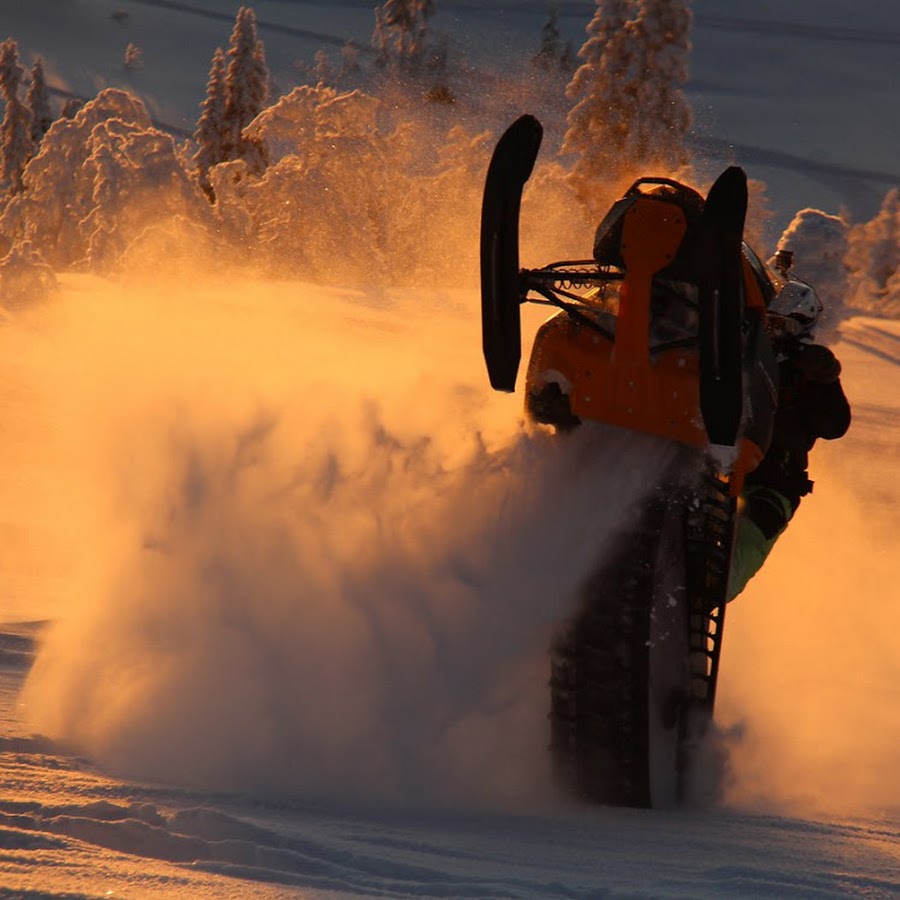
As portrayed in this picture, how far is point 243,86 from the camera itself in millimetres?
40250

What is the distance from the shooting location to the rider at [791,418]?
495 centimetres

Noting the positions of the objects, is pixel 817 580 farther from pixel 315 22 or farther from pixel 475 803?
pixel 315 22

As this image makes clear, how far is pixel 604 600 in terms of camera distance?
13.8 feet

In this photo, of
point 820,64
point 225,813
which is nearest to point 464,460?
point 225,813

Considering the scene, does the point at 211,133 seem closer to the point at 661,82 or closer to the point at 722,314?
the point at 661,82

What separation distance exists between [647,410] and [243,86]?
3794 cm

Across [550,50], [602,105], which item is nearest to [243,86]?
[602,105]

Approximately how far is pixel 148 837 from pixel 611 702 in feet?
4.82

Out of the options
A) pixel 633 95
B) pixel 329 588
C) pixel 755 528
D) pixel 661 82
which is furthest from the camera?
pixel 633 95

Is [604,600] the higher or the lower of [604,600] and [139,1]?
the lower

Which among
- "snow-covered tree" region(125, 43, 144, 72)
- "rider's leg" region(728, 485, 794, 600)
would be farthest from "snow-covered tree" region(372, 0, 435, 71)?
"rider's leg" region(728, 485, 794, 600)

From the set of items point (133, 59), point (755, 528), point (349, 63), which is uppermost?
point (133, 59)

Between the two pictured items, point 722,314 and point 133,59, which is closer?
point 722,314

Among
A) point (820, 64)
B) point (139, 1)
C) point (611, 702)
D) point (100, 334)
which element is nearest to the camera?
point (611, 702)
